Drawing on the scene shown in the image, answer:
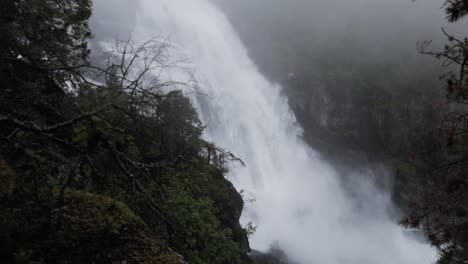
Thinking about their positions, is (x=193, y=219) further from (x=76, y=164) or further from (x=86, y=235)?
(x=76, y=164)

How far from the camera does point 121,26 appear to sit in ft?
141

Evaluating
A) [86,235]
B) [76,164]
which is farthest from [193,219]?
[76,164]

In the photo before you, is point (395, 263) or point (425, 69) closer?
point (395, 263)

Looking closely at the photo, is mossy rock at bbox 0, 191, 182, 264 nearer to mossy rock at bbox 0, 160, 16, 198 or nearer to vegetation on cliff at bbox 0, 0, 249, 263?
vegetation on cliff at bbox 0, 0, 249, 263

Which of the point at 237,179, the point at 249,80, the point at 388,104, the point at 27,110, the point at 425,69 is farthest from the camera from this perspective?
the point at 425,69

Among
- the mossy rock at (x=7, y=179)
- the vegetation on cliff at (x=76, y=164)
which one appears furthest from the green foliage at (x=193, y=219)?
the mossy rock at (x=7, y=179)

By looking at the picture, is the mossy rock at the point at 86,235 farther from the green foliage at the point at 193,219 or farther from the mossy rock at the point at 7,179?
the green foliage at the point at 193,219

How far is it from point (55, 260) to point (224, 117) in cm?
3248

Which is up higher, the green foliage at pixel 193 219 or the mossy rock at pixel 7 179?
the green foliage at pixel 193 219

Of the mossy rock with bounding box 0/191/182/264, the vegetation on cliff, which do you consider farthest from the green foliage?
the mossy rock with bounding box 0/191/182/264

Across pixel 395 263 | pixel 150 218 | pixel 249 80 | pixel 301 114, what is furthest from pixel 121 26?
pixel 150 218

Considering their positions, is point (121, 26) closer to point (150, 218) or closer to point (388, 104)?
point (388, 104)

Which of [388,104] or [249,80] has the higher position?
[388,104]

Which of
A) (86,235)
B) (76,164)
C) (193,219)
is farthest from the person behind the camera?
(193,219)
